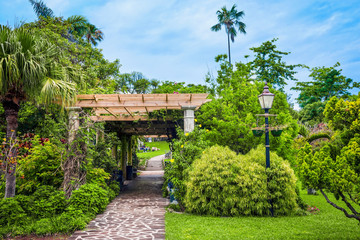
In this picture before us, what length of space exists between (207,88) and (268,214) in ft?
32.4

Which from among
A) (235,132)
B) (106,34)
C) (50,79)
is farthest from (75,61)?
(106,34)

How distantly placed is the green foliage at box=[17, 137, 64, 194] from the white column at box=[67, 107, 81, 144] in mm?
520

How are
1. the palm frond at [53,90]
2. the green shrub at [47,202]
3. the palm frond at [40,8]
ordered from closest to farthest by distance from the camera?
the palm frond at [53,90], the green shrub at [47,202], the palm frond at [40,8]

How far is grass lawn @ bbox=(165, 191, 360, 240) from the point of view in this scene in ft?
17.2

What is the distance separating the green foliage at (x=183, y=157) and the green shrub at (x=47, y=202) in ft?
9.81

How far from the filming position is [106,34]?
2353cm

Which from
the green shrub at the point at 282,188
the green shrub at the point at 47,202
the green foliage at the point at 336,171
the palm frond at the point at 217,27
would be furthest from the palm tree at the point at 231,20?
the green foliage at the point at 336,171

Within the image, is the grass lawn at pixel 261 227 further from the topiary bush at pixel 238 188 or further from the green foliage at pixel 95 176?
the green foliage at pixel 95 176

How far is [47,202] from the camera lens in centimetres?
695

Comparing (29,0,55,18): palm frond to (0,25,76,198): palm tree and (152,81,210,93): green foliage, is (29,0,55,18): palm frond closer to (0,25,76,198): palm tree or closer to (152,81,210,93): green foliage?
(152,81,210,93): green foliage

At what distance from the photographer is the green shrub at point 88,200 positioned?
708 cm

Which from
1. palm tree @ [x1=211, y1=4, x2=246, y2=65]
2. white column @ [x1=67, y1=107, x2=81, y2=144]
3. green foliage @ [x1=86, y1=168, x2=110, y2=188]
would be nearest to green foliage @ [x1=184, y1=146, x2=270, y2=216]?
green foliage @ [x1=86, y1=168, x2=110, y2=188]

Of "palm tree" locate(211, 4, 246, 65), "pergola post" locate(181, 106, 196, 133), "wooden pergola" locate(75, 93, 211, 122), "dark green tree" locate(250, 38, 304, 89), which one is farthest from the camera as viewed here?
"palm tree" locate(211, 4, 246, 65)

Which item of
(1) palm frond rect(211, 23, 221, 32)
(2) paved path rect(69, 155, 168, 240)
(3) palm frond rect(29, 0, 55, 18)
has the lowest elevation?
(2) paved path rect(69, 155, 168, 240)
